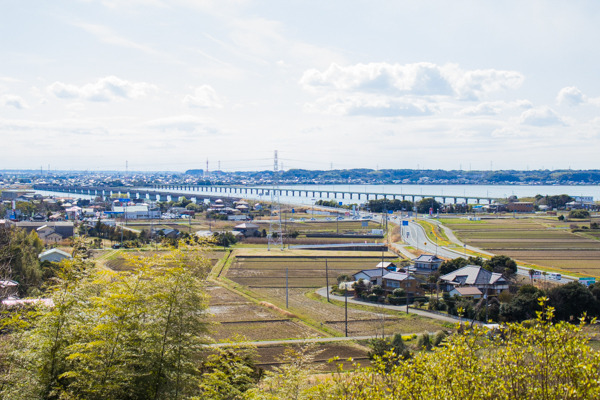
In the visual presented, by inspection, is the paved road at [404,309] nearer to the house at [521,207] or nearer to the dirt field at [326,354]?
the dirt field at [326,354]

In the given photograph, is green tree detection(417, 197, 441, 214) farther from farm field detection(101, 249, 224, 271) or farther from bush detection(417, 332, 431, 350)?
bush detection(417, 332, 431, 350)

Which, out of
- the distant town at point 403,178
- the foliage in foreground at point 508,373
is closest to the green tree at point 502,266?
the foliage in foreground at point 508,373

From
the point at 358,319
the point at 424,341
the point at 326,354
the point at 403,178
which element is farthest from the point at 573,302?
the point at 403,178

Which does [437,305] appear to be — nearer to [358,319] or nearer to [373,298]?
[373,298]

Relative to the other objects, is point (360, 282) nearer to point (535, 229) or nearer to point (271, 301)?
point (271, 301)

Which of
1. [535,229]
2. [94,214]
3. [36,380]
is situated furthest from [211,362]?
[94,214]
